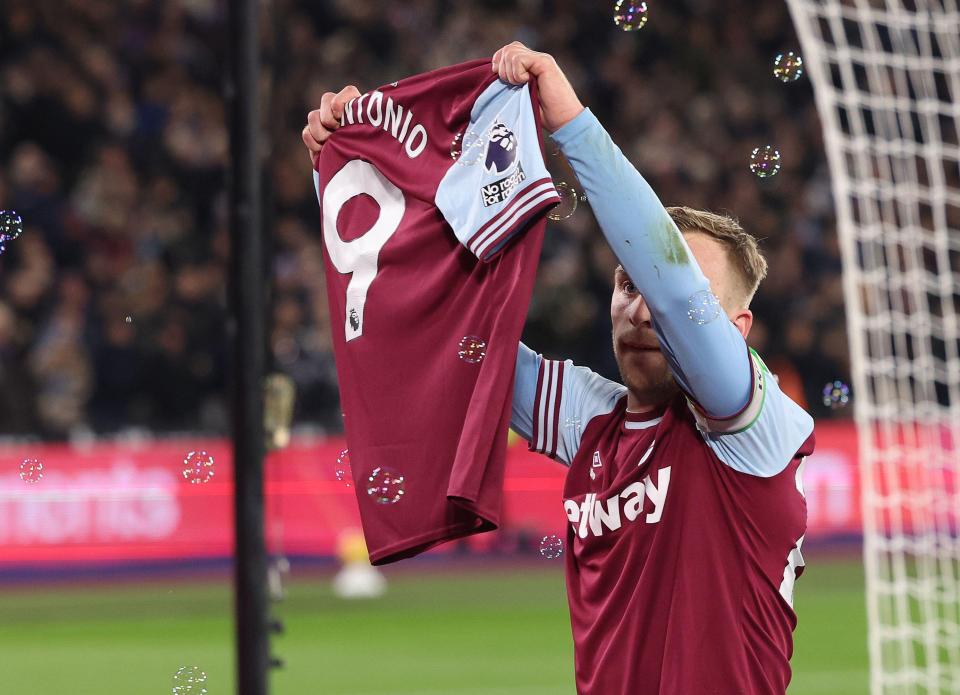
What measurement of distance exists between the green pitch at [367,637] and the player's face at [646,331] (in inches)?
189

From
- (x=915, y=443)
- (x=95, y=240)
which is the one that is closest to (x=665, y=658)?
(x=915, y=443)

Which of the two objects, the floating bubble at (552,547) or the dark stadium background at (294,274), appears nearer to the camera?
the floating bubble at (552,547)

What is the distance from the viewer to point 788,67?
3.35 metres

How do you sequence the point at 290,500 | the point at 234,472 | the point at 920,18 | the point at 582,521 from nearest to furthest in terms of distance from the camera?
1. the point at 582,521
2. the point at 234,472
3. the point at 920,18
4. the point at 290,500

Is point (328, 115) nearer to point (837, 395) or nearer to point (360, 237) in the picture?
point (360, 237)

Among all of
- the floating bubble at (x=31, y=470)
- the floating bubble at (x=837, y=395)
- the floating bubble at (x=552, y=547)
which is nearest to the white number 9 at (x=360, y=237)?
the floating bubble at (x=552, y=547)

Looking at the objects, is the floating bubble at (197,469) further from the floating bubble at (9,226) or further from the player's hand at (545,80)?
the player's hand at (545,80)

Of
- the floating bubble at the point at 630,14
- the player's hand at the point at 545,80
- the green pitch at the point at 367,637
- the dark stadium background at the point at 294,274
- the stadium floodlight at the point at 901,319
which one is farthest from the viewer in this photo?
the dark stadium background at the point at 294,274

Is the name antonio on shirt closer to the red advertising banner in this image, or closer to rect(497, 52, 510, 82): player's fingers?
rect(497, 52, 510, 82): player's fingers

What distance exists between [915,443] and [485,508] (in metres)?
7.22

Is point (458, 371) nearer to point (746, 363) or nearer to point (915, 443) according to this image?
point (746, 363)

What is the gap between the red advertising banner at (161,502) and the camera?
9.49m

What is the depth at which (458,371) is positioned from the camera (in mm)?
2695

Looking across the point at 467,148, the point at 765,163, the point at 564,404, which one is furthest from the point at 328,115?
the point at 765,163
